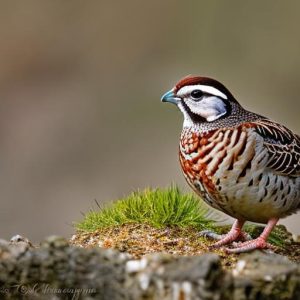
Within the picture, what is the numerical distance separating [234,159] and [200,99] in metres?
0.49

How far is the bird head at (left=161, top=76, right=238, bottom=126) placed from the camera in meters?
4.76

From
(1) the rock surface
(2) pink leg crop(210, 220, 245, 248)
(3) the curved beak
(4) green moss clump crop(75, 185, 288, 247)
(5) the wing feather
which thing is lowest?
(2) pink leg crop(210, 220, 245, 248)

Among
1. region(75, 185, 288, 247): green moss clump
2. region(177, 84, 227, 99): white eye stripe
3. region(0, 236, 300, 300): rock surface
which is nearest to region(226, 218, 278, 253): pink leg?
region(75, 185, 288, 247): green moss clump

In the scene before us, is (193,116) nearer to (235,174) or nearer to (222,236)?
(235,174)

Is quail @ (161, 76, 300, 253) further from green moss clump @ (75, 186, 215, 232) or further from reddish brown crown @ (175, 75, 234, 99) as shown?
green moss clump @ (75, 186, 215, 232)

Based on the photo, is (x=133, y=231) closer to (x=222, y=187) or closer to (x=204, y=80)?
(x=222, y=187)

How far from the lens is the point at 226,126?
477cm

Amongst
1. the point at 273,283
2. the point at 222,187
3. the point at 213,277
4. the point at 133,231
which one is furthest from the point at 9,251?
the point at 222,187

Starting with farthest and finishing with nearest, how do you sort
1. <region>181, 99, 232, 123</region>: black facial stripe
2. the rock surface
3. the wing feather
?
1. <region>181, 99, 232, 123</region>: black facial stripe
2. the wing feather
3. the rock surface

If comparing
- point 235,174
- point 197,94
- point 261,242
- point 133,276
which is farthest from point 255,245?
point 133,276

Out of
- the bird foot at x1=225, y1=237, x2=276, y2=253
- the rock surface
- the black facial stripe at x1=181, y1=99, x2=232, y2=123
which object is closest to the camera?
the rock surface

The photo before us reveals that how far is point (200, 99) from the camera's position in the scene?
15.7 feet

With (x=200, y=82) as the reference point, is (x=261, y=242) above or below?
below

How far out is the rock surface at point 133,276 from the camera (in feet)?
8.32
